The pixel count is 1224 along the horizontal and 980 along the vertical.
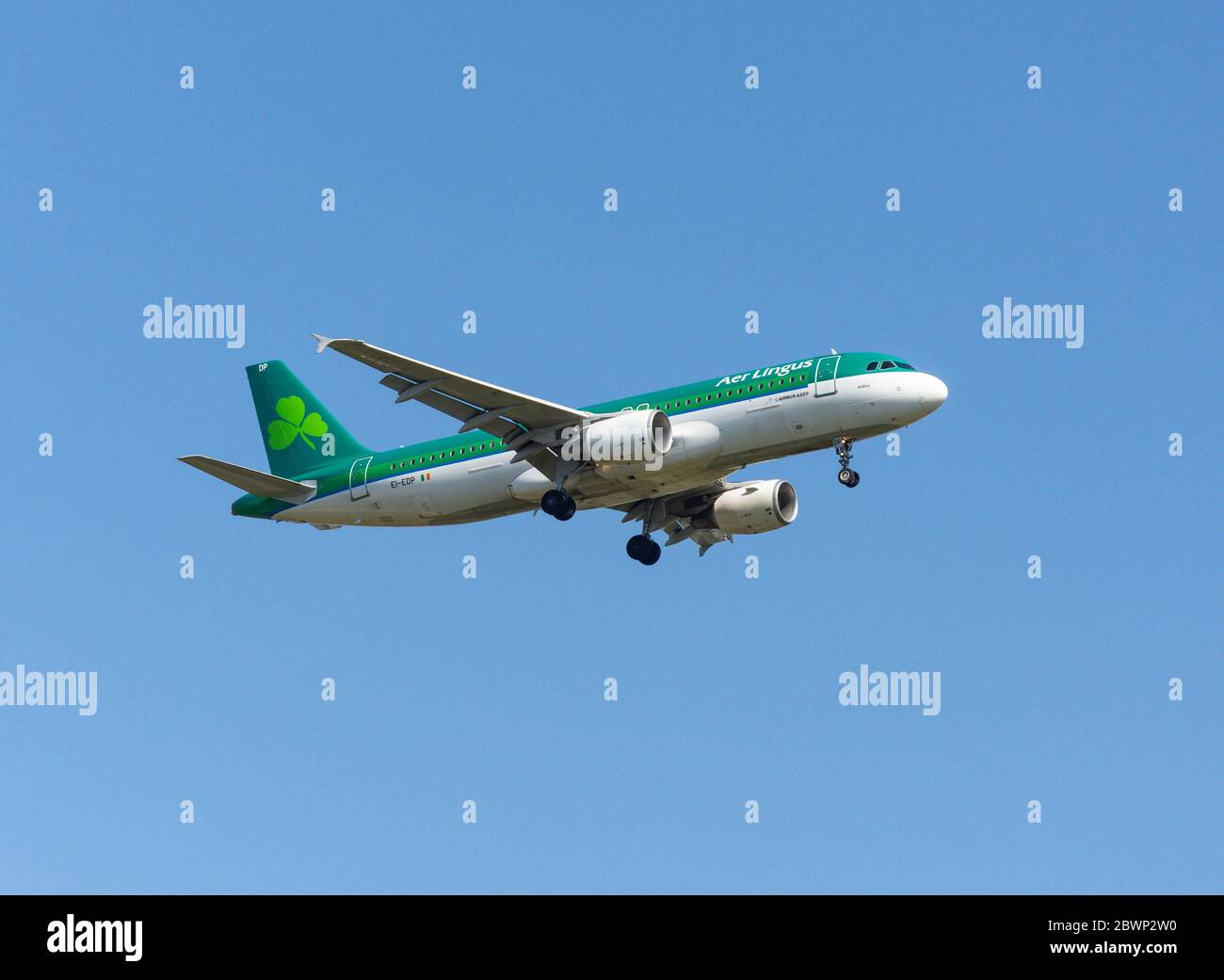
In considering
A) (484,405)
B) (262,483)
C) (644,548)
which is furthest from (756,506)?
(262,483)

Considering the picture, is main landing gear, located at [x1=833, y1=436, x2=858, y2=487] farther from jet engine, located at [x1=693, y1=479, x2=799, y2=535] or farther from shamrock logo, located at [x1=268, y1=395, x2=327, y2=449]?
shamrock logo, located at [x1=268, y1=395, x2=327, y2=449]

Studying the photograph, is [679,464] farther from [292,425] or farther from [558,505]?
[292,425]

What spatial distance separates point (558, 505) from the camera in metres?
48.2

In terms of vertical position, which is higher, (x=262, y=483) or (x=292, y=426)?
(x=292, y=426)

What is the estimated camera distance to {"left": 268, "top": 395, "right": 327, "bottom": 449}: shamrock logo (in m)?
54.9

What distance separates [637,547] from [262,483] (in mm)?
11766

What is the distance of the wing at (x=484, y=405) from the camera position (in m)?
45.2

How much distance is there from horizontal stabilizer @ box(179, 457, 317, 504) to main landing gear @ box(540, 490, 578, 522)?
27.9 ft

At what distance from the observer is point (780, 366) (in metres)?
46.5

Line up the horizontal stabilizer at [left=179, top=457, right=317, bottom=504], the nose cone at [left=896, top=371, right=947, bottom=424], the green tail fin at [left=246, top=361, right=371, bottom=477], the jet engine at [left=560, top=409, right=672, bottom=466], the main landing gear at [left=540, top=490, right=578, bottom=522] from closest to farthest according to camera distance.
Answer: the nose cone at [left=896, top=371, right=947, bottom=424], the jet engine at [left=560, top=409, right=672, bottom=466], the main landing gear at [left=540, top=490, right=578, bottom=522], the horizontal stabilizer at [left=179, top=457, right=317, bottom=504], the green tail fin at [left=246, top=361, right=371, bottom=477]

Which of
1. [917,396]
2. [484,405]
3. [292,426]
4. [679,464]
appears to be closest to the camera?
[917,396]

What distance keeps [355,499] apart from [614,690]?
9.83m

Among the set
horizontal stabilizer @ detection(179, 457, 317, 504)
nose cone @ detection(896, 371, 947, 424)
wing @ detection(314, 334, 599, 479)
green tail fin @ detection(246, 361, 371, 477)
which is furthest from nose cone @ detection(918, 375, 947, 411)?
horizontal stabilizer @ detection(179, 457, 317, 504)
